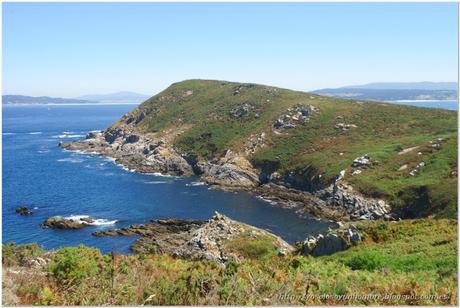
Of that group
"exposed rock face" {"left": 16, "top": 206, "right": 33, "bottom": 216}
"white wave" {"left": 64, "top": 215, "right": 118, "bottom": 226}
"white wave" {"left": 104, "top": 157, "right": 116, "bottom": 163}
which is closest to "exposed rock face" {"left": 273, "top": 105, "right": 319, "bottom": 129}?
"white wave" {"left": 104, "top": 157, "right": 116, "bottom": 163}

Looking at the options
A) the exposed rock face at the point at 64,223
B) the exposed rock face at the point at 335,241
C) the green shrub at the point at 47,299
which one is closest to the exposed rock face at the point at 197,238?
the exposed rock face at the point at 64,223

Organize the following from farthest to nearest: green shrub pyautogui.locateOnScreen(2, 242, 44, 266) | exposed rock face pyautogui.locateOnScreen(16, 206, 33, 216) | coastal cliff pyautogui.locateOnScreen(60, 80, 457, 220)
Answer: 1. coastal cliff pyautogui.locateOnScreen(60, 80, 457, 220)
2. exposed rock face pyautogui.locateOnScreen(16, 206, 33, 216)
3. green shrub pyautogui.locateOnScreen(2, 242, 44, 266)

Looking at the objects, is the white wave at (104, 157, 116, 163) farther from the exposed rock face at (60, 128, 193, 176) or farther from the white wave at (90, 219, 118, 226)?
the white wave at (90, 219, 118, 226)

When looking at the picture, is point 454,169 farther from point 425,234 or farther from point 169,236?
point 169,236

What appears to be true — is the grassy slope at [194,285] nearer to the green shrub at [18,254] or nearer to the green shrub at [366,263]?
the green shrub at [18,254]

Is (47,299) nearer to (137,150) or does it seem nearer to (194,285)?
(194,285)

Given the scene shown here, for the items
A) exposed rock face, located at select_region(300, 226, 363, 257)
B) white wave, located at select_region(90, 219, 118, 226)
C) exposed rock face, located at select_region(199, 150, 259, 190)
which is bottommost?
white wave, located at select_region(90, 219, 118, 226)

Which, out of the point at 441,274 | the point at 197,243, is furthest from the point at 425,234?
the point at 197,243
